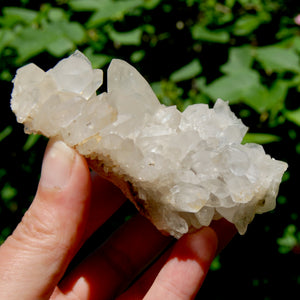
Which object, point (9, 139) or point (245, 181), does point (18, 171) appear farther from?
point (245, 181)

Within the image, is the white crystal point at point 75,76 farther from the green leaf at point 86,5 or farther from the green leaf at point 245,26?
the green leaf at point 245,26

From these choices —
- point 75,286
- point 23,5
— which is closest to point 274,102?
point 75,286

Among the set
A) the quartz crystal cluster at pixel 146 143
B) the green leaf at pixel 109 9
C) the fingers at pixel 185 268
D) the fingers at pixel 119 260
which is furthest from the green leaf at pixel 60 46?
the fingers at pixel 185 268

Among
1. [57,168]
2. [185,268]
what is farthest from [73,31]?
[185,268]

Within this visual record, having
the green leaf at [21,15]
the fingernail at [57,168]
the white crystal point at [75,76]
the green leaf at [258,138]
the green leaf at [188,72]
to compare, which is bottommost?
the green leaf at [258,138]

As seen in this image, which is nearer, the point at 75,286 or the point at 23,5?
the point at 75,286

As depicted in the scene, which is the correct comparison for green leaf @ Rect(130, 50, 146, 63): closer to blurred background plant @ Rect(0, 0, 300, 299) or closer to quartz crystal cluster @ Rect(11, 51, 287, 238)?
blurred background plant @ Rect(0, 0, 300, 299)

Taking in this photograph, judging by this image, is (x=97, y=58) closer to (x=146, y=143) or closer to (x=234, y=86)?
(x=234, y=86)
